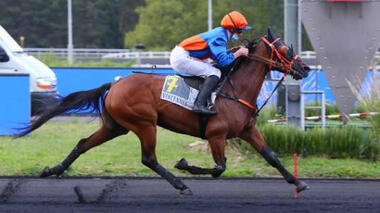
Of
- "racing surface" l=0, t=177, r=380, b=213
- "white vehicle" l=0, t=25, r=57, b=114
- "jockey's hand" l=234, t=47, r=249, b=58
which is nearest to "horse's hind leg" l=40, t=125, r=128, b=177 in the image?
"racing surface" l=0, t=177, r=380, b=213

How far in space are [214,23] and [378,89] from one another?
68.2 feet

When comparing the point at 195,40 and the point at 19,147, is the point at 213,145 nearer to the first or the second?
the point at 195,40

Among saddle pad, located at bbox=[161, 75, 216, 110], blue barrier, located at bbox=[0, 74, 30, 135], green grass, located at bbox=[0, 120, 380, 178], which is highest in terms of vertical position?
saddle pad, located at bbox=[161, 75, 216, 110]

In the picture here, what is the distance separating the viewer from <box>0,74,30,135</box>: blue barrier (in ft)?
47.0

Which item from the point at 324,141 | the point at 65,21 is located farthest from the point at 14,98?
the point at 65,21

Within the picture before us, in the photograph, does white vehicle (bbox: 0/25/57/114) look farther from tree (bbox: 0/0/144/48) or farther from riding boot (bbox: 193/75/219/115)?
tree (bbox: 0/0/144/48)

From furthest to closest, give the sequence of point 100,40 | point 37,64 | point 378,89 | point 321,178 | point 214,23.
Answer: point 100,40 < point 214,23 < point 37,64 < point 378,89 < point 321,178

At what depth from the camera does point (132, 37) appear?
145ft

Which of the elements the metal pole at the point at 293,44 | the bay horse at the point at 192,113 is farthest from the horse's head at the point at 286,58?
the metal pole at the point at 293,44

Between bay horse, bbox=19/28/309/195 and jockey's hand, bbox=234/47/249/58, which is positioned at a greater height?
jockey's hand, bbox=234/47/249/58

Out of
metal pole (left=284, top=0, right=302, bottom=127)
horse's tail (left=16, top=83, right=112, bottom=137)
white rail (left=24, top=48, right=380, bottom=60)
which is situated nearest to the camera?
horse's tail (left=16, top=83, right=112, bottom=137)

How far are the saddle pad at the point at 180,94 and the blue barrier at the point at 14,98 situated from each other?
6701mm

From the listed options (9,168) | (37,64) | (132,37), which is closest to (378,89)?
(9,168)

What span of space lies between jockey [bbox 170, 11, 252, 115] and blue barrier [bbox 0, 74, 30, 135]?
6.64 metres
